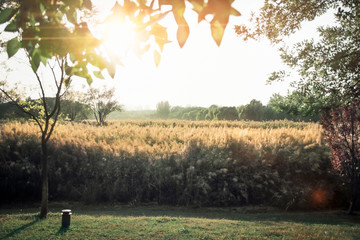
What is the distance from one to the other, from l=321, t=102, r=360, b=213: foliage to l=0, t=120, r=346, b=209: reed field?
150cm

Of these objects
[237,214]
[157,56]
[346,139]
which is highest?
[157,56]

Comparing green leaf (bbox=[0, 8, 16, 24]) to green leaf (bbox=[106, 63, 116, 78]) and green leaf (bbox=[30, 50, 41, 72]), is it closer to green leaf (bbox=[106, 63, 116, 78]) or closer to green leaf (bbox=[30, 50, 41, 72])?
green leaf (bbox=[30, 50, 41, 72])

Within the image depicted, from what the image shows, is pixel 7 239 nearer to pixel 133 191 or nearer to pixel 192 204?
pixel 133 191

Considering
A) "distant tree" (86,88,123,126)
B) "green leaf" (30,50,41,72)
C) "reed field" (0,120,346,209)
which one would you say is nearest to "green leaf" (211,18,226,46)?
"green leaf" (30,50,41,72)

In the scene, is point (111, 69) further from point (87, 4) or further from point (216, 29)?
point (216, 29)

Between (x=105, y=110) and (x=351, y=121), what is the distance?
27.2m

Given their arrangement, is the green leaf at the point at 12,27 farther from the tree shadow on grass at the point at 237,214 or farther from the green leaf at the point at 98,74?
the tree shadow on grass at the point at 237,214

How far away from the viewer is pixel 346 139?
8.21 metres

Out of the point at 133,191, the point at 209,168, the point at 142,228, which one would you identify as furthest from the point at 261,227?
the point at 133,191

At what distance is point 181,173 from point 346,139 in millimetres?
5572

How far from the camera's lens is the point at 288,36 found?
28.2 feet

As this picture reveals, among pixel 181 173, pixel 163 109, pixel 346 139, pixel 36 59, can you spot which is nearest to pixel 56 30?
pixel 36 59

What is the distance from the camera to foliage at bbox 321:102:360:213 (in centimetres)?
803

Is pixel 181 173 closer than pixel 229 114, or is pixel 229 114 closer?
pixel 181 173
